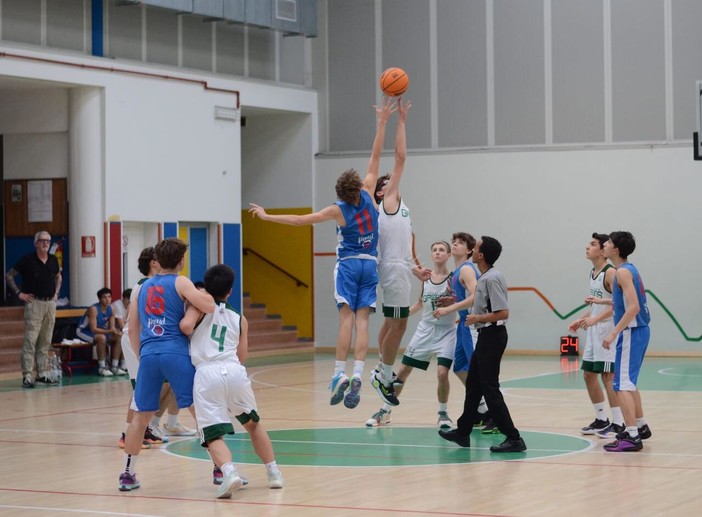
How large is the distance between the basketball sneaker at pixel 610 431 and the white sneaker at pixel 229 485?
173 inches

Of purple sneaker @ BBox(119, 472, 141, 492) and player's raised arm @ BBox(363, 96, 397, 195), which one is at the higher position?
player's raised arm @ BBox(363, 96, 397, 195)

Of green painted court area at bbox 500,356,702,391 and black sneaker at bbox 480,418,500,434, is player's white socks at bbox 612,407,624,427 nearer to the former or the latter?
black sneaker at bbox 480,418,500,434

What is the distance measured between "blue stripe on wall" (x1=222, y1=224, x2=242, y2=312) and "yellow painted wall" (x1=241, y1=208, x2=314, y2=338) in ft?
6.75

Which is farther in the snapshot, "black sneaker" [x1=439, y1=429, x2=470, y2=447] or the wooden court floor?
"black sneaker" [x1=439, y1=429, x2=470, y2=447]

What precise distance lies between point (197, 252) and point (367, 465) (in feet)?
44.6

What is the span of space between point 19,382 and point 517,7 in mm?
12373

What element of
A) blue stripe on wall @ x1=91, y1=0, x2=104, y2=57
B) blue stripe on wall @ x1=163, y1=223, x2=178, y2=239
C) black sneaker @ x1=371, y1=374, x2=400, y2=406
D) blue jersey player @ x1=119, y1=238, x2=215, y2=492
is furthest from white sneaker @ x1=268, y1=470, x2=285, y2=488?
blue stripe on wall @ x1=91, y1=0, x2=104, y2=57

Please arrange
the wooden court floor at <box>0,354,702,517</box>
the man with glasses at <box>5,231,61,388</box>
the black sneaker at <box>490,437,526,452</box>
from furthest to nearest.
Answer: the man with glasses at <box>5,231,61,388</box> < the black sneaker at <box>490,437,526,452</box> < the wooden court floor at <box>0,354,702,517</box>

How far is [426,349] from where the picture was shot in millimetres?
12258

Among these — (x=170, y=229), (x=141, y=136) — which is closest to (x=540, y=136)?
(x=170, y=229)

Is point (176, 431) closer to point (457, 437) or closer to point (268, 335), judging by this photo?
point (457, 437)

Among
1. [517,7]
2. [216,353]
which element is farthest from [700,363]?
[216,353]

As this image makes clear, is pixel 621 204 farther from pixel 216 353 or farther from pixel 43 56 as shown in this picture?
pixel 216 353

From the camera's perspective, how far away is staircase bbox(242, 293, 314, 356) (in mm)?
24312
